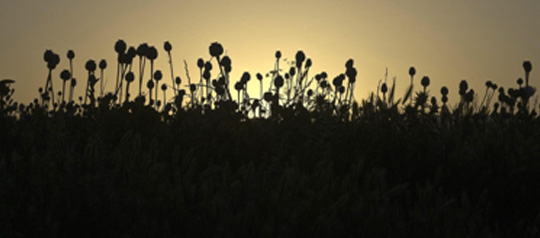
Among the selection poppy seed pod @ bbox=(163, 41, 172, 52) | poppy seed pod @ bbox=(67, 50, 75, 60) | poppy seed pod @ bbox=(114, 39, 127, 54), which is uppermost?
poppy seed pod @ bbox=(163, 41, 172, 52)

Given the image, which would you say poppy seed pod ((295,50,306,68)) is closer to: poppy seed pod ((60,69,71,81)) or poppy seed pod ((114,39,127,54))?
poppy seed pod ((114,39,127,54))

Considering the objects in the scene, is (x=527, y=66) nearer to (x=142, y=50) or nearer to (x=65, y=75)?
(x=142, y=50)

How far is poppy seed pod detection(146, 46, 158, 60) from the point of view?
586 centimetres

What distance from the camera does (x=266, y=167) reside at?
2879mm

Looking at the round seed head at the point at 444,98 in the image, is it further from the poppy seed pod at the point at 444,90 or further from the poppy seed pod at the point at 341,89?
the poppy seed pod at the point at 341,89

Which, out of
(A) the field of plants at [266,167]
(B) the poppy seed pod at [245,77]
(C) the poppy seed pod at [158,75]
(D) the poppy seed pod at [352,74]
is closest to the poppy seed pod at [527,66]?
(A) the field of plants at [266,167]

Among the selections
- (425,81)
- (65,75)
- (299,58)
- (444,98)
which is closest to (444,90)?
(444,98)

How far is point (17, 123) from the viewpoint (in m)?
4.07

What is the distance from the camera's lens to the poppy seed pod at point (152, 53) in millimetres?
5858

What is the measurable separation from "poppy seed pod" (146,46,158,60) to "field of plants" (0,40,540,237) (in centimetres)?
2

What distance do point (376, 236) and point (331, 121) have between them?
2.07 meters

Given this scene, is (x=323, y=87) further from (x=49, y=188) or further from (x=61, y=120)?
(x=49, y=188)

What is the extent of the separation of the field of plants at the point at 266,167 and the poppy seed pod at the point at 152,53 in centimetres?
2

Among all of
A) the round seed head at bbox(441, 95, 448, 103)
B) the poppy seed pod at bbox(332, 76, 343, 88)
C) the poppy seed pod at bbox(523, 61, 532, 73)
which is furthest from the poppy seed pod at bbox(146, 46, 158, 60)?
the round seed head at bbox(441, 95, 448, 103)
